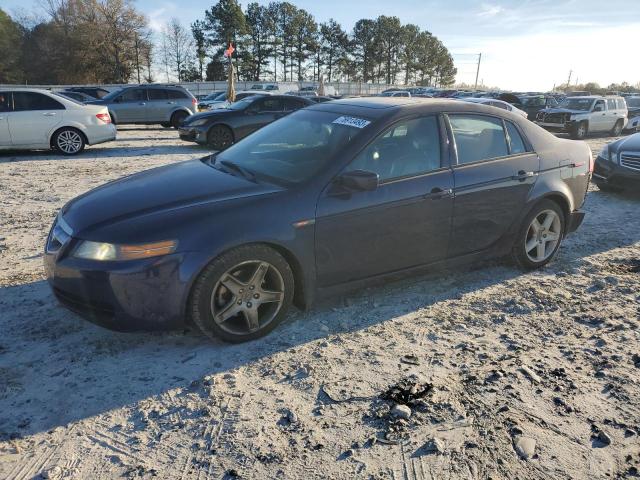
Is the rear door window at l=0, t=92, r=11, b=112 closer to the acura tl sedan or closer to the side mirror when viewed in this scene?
the acura tl sedan

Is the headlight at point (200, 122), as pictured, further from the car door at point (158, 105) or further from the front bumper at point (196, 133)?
the car door at point (158, 105)

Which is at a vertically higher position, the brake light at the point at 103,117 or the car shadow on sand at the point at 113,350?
the brake light at the point at 103,117

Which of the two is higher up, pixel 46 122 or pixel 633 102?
pixel 633 102

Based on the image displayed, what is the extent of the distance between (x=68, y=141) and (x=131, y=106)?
23.0 ft

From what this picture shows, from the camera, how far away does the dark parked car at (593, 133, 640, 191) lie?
26.8ft

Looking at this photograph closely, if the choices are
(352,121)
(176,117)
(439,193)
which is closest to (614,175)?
(439,193)

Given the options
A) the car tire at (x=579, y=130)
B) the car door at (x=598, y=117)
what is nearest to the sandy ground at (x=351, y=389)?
the car tire at (x=579, y=130)

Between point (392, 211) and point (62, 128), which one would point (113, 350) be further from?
point (62, 128)

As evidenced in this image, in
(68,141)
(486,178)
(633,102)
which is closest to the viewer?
(486,178)

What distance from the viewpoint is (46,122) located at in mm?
11125

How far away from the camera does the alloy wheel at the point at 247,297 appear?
3291 mm

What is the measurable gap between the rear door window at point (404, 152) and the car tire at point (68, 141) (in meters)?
9.98

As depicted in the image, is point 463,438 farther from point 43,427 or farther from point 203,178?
point 203,178

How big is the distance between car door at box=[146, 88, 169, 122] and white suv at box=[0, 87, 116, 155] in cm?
668
